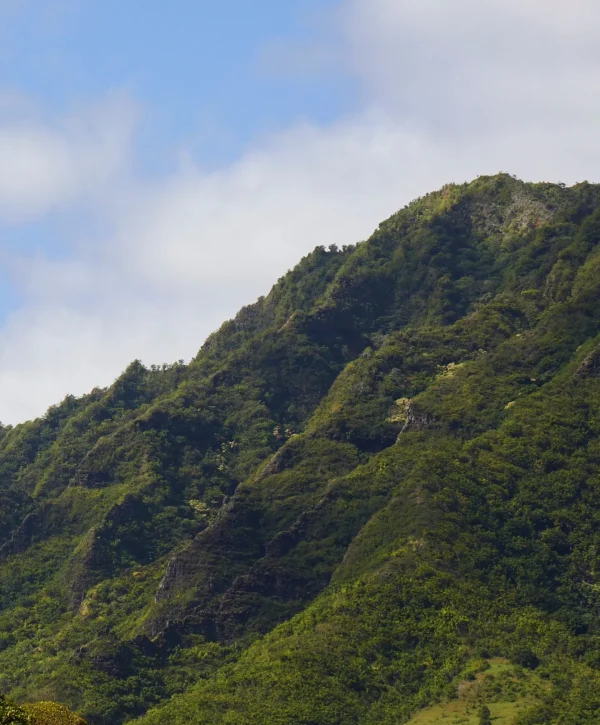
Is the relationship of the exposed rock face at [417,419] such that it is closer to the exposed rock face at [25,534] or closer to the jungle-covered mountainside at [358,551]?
the jungle-covered mountainside at [358,551]

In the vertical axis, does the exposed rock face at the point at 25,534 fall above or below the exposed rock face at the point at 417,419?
above

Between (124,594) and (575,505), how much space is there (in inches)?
2071

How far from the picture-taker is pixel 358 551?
145 m

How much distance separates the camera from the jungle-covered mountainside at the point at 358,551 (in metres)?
125

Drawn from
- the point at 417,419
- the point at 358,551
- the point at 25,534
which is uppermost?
the point at 25,534

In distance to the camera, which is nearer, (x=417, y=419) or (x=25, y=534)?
(x=417, y=419)

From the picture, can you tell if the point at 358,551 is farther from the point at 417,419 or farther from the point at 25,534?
the point at 25,534

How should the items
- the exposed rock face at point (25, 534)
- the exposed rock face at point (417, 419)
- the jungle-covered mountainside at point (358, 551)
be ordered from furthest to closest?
the exposed rock face at point (25, 534)
the exposed rock face at point (417, 419)
the jungle-covered mountainside at point (358, 551)

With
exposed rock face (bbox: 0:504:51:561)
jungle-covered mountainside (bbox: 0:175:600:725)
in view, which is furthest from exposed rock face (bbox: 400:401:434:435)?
exposed rock face (bbox: 0:504:51:561)

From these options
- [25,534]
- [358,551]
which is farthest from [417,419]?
[25,534]

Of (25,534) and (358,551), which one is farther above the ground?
(25,534)

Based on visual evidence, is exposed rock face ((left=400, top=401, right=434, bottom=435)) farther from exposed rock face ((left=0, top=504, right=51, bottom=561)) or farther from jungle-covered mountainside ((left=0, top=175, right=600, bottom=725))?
exposed rock face ((left=0, top=504, right=51, bottom=561))

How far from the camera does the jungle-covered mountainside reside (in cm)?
12469

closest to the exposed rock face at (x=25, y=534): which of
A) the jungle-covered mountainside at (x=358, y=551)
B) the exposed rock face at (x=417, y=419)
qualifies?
the jungle-covered mountainside at (x=358, y=551)
